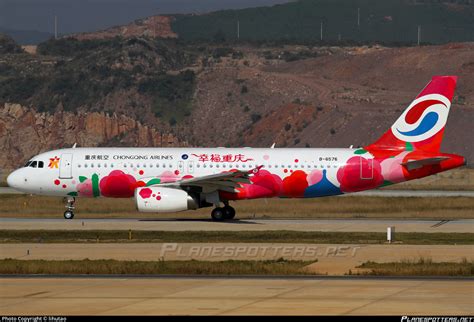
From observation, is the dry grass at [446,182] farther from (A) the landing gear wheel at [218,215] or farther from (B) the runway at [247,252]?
(B) the runway at [247,252]

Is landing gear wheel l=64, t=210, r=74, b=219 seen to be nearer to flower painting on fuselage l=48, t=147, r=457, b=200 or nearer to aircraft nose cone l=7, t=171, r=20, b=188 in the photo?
flower painting on fuselage l=48, t=147, r=457, b=200

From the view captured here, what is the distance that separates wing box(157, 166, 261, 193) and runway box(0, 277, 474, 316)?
22273 mm

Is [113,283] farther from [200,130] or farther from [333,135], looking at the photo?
[200,130]

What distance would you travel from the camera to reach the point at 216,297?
2739cm

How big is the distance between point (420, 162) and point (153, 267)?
79.8ft

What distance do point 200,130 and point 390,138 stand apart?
253 ft

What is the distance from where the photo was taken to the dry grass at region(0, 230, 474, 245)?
43.9m

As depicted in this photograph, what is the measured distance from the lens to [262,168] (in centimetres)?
5562

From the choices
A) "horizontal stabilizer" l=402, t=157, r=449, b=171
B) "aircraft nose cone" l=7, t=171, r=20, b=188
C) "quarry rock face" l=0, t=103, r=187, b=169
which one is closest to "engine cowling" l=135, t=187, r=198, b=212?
"aircraft nose cone" l=7, t=171, r=20, b=188

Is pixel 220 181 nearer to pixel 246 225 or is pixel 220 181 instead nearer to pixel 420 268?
pixel 246 225

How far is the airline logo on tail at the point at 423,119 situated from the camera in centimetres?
5600

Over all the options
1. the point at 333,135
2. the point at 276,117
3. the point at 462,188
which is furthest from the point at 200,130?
the point at 462,188

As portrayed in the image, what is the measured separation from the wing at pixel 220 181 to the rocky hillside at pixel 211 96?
56.8 m

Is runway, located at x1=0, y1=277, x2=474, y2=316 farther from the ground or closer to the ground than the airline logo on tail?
closer to the ground
